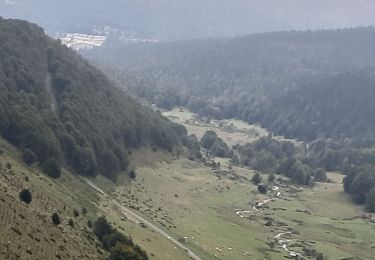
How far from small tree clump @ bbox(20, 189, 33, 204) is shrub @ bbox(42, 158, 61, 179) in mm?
Answer: 30201

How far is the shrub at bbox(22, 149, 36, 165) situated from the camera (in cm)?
11481

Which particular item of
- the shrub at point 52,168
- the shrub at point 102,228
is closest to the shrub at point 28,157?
the shrub at point 52,168

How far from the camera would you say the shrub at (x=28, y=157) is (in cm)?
11481

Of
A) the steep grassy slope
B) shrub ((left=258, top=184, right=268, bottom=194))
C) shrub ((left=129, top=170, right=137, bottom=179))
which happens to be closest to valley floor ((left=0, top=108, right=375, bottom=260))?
the steep grassy slope

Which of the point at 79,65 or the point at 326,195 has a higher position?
the point at 79,65

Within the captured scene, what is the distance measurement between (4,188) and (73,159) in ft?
182

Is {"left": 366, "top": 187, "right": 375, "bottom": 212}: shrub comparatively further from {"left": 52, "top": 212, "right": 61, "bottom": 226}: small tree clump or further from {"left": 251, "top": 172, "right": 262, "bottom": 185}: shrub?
{"left": 52, "top": 212, "right": 61, "bottom": 226}: small tree clump

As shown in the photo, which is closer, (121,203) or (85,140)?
(121,203)

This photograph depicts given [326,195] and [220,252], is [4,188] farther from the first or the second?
[326,195]

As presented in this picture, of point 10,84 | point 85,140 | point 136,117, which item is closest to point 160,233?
point 85,140

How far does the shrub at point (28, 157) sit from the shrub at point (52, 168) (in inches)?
88.6

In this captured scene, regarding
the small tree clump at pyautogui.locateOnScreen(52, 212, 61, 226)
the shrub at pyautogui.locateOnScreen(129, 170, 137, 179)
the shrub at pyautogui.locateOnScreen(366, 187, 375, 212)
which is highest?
the small tree clump at pyautogui.locateOnScreen(52, 212, 61, 226)

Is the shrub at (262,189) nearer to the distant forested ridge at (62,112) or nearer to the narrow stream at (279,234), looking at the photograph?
the narrow stream at (279,234)

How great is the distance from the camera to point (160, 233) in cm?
10906
